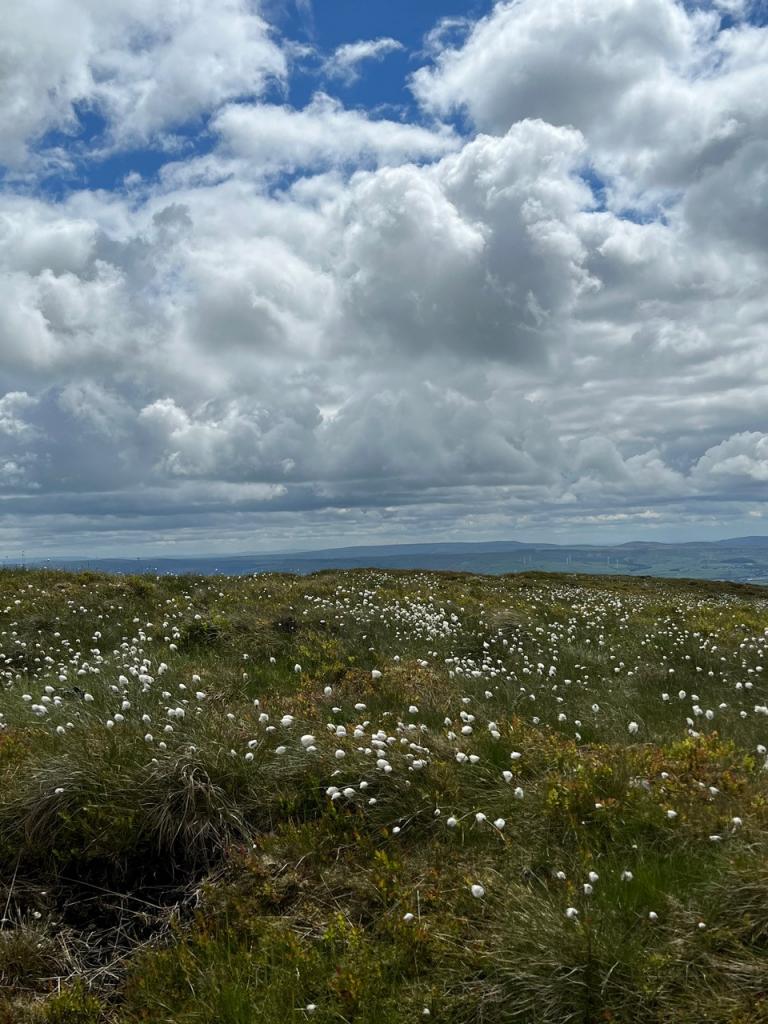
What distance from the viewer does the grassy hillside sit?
431 centimetres

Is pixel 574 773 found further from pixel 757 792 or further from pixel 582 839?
pixel 757 792

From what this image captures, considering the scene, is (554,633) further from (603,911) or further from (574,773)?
(603,911)

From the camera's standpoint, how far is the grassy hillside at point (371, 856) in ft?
14.1

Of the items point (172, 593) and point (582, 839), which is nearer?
point (582, 839)

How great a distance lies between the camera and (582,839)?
18.9 feet

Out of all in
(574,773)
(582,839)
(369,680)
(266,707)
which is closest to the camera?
(582,839)

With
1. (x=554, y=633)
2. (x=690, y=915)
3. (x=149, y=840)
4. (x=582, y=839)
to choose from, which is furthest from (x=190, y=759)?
(x=554, y=633)

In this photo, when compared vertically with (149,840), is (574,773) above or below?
above

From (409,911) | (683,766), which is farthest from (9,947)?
(683,766)

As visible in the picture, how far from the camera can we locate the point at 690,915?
4.55 metres

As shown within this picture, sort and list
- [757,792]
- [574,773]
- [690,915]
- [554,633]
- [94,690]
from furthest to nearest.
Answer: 1. [554,633]
2. [94,690]
3. [574,773]
4. [757,792]
5. [690,915]

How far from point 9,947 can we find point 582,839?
4596 millimetres

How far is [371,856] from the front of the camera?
19.6ft

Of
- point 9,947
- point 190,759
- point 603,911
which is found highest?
point 190,759
